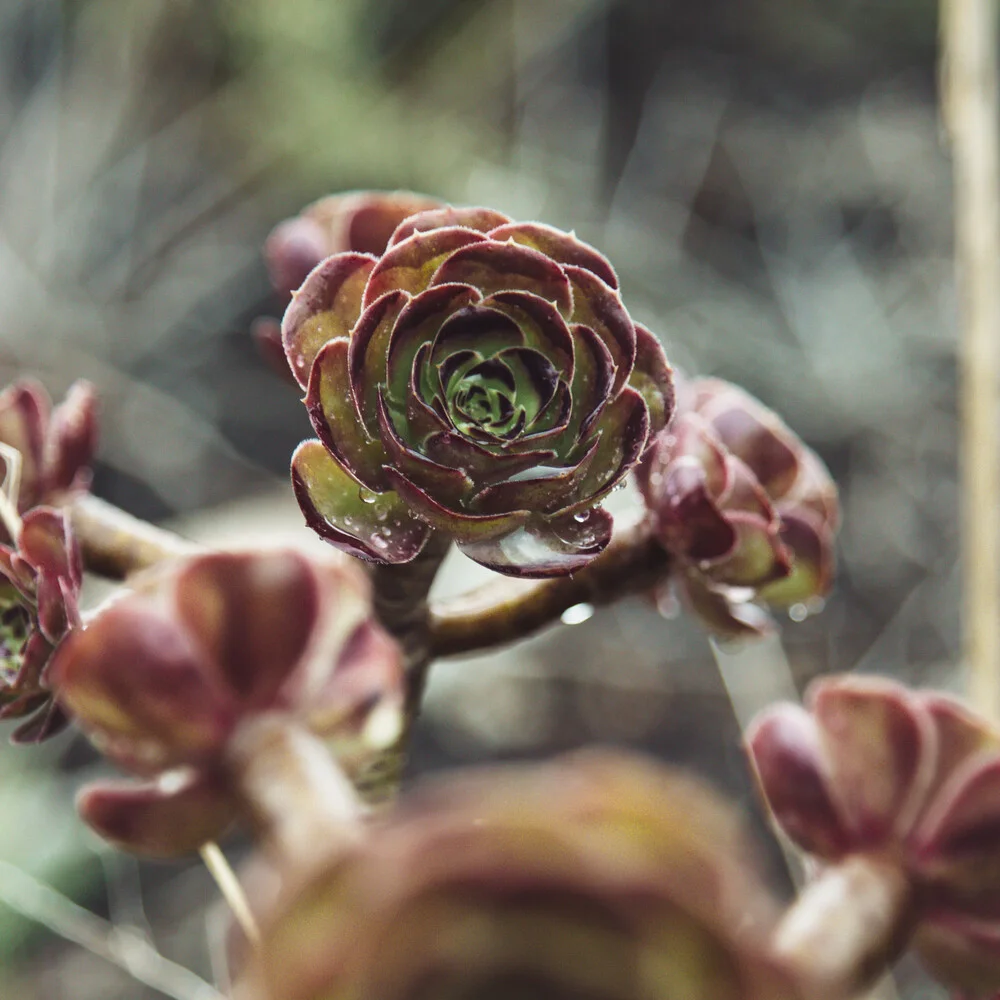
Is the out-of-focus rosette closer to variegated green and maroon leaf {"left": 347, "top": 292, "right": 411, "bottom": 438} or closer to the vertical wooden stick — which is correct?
variegated green and maroon leaf {"left": 347, "top": 292, "right": 411, "bottom": 438}

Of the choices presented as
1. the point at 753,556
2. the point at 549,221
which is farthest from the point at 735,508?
the point at 549,221

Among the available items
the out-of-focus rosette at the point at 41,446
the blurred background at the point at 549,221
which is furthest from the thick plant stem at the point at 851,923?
the blurred background at the point at 549,221

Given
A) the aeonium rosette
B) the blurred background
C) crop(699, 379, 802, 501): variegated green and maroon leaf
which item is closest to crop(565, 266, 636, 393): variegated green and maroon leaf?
the aeonium rosette

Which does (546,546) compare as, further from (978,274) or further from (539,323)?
(978,274)

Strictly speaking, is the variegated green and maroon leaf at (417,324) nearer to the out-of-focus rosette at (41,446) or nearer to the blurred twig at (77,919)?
the out-of-focus rosette at (41,446)

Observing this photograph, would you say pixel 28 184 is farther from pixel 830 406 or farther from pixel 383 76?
pixel 830 406
